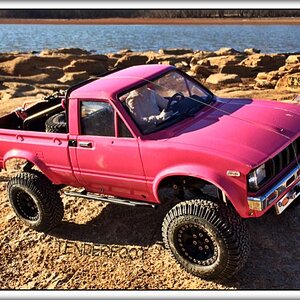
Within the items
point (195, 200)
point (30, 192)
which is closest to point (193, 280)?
point (195, 200)

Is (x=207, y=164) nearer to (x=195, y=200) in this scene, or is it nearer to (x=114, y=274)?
(x=195, y=200)

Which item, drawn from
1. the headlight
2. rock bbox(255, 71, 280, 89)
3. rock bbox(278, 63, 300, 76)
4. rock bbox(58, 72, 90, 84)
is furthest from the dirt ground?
rock bbox(58, 72, 90, 84)

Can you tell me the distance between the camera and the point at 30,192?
223 inches

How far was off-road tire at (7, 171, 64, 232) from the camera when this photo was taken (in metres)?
5.64

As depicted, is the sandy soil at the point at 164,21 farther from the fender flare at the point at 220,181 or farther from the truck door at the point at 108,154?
the fender flare at the point at 220,181

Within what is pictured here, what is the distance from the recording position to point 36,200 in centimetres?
567

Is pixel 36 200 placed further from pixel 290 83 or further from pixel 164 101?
pixel 290 83

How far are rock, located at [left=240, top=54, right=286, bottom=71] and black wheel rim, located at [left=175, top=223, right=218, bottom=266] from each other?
56.3 feet

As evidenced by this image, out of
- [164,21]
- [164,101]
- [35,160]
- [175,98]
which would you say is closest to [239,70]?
[175,98]

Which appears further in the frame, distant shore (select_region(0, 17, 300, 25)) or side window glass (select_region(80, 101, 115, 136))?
distant shore (select_region(0, 17, 300, 25))

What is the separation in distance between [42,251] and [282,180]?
2.80 meters

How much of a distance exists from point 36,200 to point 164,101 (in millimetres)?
1887

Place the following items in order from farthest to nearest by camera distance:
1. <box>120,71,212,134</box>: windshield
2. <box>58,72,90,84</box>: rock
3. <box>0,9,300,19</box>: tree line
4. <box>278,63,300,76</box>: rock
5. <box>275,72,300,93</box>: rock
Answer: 1. <box>0,9,300,19</box>: tree line
2. <box>58,72,90,84</box>: rock
3. <box>278,63,300,76</box>: rock
4. <box>275,72,300,93</box>: rock
5. <box>120,71,212,134</box>: windshield

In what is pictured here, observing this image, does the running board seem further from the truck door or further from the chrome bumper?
the chrome bumper
